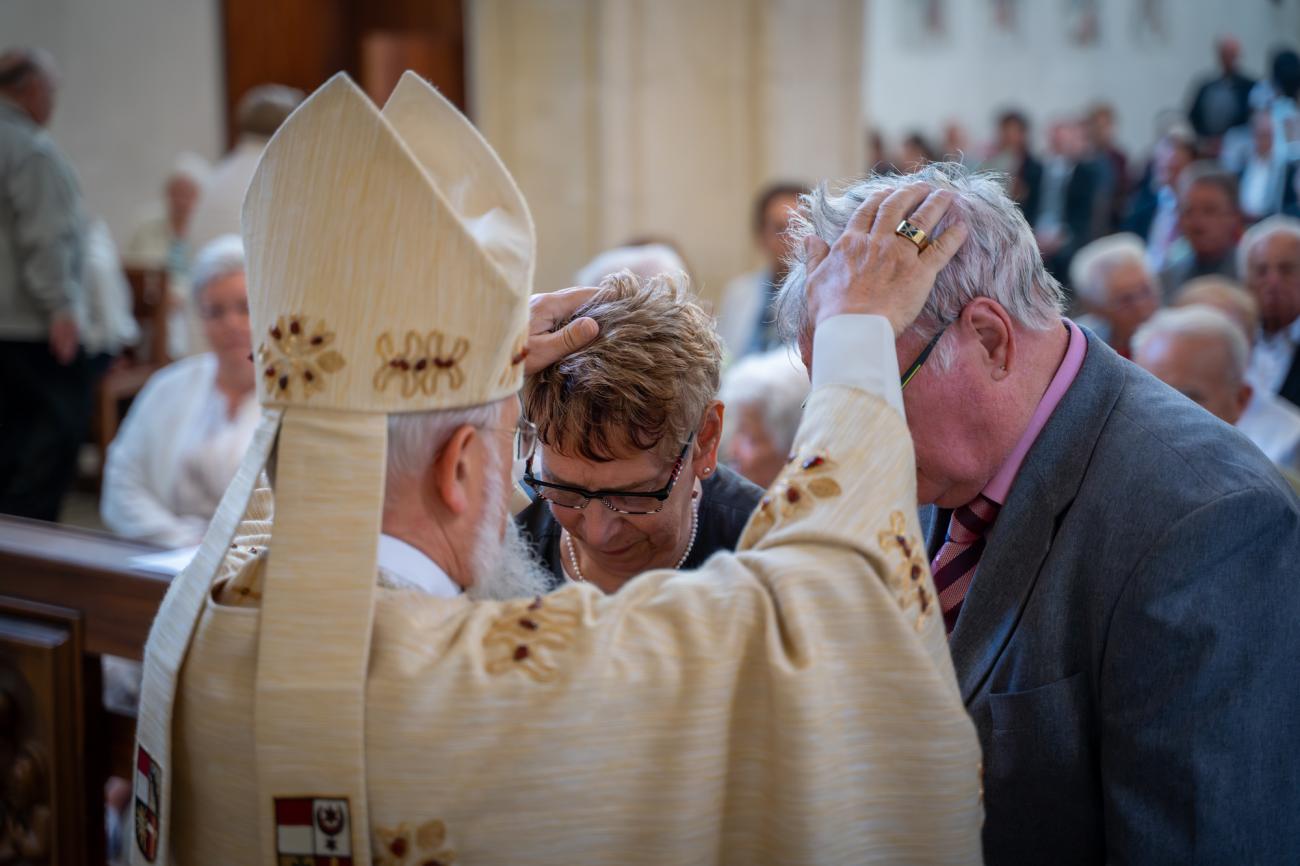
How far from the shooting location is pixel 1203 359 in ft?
11.9

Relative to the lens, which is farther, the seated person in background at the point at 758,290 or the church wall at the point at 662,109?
the church wall at the point at 662,109

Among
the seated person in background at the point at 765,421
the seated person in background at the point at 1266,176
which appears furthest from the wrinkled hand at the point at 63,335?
the seated person in background at the point at 1266,176

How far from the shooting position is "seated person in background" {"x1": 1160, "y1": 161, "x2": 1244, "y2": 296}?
6410 mm

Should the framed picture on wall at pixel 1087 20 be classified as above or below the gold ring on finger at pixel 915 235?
above

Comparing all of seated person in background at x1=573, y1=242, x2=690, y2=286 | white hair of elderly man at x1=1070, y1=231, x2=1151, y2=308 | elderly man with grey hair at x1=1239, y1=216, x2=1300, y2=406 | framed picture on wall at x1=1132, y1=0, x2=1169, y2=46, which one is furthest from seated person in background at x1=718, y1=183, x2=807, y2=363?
framed picture on wall at x1=1132, y1=0, x2=1169, y2=46

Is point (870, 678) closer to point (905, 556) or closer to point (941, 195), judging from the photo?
point (905, 556)

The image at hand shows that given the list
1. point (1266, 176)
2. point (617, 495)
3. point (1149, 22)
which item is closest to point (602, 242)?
point (617, 495)

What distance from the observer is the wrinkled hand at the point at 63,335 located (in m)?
5.96

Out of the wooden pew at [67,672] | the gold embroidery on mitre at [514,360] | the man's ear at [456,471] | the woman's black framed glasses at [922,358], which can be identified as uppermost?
the gold embroidery on mitre at [514,360]

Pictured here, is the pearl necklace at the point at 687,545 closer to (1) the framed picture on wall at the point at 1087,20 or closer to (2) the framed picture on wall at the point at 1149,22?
(1) the framed picture on wall at the point at 1087,20

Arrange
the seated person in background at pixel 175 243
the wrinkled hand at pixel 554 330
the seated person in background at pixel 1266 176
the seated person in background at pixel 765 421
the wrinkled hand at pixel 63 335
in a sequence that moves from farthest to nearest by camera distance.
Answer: the seated person in background at pixel 1266 176
the seated person in background at pixel 175 243
the wrinkled hand at pixel 63 335
the seated person in background at pixel 765 421
the wrinkled hand at pixel 554 330

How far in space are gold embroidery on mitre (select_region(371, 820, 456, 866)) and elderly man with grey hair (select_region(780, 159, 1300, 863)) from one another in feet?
2.59

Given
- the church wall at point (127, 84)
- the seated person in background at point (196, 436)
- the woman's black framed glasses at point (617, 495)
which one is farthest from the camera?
the church wall at point (127, 84)

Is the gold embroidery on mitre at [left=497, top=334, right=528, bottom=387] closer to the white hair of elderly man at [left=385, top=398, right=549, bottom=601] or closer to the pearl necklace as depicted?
the white hair of elderly man at [left=385, top=398, right=549, bottom=601]
